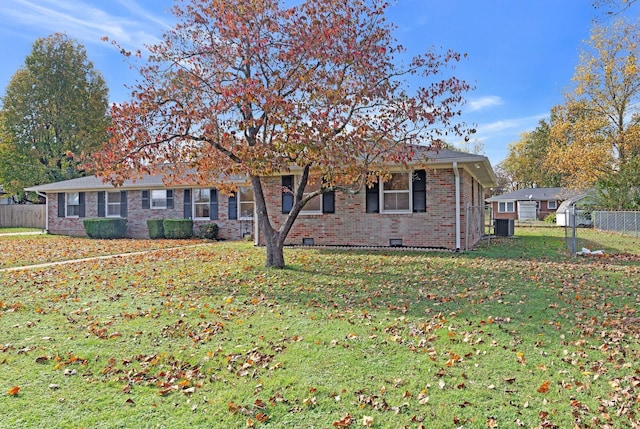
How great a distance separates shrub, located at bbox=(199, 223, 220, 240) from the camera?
18.4m

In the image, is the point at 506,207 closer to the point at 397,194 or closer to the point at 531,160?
the point at 531,160

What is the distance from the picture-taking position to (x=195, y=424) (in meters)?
3.09

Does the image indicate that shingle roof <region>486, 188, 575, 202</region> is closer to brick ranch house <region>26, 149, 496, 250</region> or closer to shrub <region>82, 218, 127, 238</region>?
brick ranch house <region>26, 149, 496, 250</region>

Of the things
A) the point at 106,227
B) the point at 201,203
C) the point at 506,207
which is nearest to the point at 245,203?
the point at 201,203

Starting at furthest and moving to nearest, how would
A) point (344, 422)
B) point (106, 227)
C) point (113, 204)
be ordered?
1. point (113, 204)
2. point (106, 227)
3. point (344, 422)

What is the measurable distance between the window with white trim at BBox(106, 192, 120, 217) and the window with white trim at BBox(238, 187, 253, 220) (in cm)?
706

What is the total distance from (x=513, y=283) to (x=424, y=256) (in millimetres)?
3972

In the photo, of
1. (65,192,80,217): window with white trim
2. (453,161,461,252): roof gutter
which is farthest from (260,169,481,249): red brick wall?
(65,192,80,217): window with white trim

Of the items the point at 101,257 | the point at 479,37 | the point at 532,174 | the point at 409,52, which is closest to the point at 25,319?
the point at 101,257

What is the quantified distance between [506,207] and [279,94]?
42600 mm

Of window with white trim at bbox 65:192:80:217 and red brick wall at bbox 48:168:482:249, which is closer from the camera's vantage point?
red brick wall at bbox 48:168:482:249

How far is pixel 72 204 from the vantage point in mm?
22344

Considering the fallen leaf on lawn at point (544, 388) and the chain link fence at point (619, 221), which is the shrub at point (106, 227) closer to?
the fallen leaf on lawn at point (544, 388)

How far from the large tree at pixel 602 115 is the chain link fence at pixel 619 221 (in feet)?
9.71
